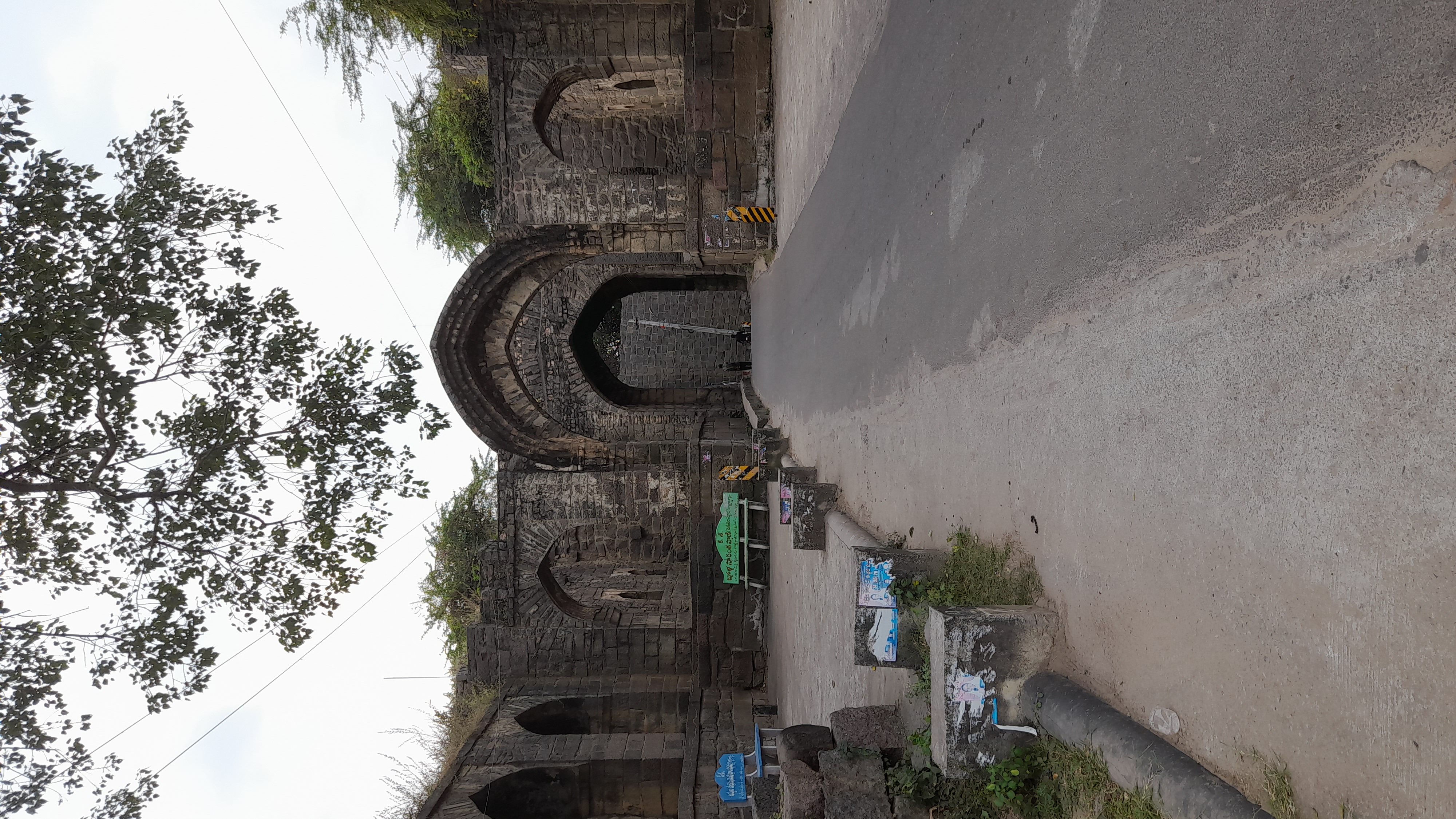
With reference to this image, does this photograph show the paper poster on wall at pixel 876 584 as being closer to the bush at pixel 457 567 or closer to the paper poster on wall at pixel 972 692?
the paper poster on wall at pixel 972 692

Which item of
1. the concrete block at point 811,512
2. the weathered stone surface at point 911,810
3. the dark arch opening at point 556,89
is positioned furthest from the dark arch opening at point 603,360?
the weathered stone surface at point 911,810

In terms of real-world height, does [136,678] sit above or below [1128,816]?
below

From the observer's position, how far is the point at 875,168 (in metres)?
4.98

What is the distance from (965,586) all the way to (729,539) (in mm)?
6823

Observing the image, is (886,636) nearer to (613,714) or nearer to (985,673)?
(985,673)

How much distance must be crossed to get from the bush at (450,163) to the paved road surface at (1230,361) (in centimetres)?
1073

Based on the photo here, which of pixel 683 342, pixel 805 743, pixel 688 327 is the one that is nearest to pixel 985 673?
pixel 805 743

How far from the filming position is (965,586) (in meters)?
3.00

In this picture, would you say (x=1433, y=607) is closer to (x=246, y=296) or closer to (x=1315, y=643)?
(x=1315, y=643)

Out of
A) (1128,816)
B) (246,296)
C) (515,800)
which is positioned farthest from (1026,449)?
(515,800)

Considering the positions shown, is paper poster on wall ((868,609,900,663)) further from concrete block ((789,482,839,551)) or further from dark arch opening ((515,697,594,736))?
dark arch opening ((515,697,594,736))

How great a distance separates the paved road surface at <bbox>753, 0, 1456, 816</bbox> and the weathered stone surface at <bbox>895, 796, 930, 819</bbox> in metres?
1.04

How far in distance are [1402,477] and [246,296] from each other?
8502mm

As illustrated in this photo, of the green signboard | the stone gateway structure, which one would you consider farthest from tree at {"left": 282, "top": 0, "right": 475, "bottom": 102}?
the green signboard
